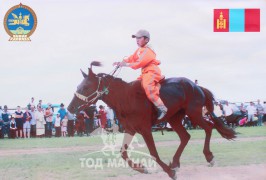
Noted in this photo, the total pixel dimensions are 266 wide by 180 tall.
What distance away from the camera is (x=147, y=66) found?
6.92m

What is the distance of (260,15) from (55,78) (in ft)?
11.3

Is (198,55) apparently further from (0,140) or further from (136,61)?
(0,140)

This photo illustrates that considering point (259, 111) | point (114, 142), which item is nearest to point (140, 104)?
point (114, 142)

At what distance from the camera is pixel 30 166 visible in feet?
27.7

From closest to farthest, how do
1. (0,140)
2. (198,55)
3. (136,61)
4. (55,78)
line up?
(136,61)
(55,78)
(198,55)
(0,140)

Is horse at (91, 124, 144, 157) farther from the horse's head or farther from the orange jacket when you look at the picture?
the orange jacket

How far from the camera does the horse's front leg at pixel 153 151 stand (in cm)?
709

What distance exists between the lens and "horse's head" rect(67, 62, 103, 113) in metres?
6.79

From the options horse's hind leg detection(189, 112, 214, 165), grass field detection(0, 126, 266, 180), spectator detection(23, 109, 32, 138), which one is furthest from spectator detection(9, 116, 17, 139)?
horse's hind leg detection(189, 112, 214, 165)

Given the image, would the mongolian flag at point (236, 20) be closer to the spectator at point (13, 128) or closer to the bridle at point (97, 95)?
the bridle at point (97, 95)

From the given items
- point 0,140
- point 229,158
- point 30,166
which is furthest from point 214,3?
point 0,140

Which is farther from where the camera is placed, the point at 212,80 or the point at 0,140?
the point at 0,140

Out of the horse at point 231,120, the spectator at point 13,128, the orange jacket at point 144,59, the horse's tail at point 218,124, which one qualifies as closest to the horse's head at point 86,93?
the orange jacket at point 144,59

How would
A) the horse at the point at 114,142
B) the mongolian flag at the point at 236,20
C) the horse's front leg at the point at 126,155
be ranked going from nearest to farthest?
the horse's front leg at the point at 126,155 → the horse at the point at 114,142 → the mongolian flag at the point at 236,20
